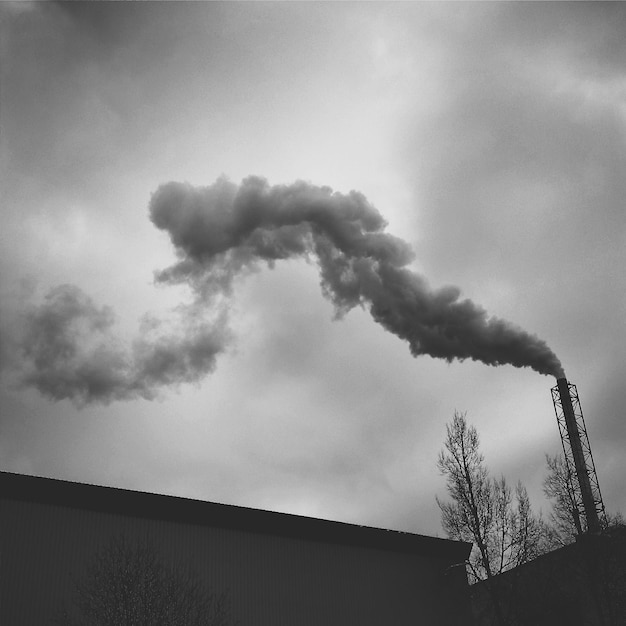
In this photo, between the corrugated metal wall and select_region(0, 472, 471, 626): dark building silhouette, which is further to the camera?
select_region(0, 472, 471, 626): dark building silhouette

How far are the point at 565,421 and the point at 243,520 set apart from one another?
2281 cm

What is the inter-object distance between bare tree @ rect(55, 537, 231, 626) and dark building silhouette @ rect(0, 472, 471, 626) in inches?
20.8

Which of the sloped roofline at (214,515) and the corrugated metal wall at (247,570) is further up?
the sloped roofline at (214,515)

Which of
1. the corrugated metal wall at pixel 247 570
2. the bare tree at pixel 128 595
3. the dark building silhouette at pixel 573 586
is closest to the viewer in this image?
the bare tree at pixel 128 595

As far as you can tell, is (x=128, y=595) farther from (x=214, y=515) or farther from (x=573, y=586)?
(x=573, y=586)

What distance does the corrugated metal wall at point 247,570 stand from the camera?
63.2 ft

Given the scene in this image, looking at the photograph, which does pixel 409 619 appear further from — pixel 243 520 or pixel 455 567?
pixel 243 520

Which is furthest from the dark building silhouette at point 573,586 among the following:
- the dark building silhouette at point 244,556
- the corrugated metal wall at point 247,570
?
the corrugated metal wall at point 247,570

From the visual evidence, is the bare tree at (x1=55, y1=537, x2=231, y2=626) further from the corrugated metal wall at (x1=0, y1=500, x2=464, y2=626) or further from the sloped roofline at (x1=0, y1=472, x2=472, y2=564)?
the sloped roofline at (x1=0, y1=472, x2=472, y2=564)

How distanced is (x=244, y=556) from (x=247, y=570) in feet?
1.62

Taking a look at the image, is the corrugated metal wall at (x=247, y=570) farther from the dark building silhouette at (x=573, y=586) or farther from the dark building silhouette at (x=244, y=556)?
the dark building silhouette at (x=573, y=586)

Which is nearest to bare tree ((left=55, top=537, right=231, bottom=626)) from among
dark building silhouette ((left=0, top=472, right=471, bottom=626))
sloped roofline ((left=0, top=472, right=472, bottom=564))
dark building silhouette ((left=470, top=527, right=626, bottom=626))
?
dark building silhouette ((left=0, top=472, right=471, bottom=626))

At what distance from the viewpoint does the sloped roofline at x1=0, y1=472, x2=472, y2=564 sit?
20484 mm

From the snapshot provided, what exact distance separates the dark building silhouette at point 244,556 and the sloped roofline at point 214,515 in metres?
0.03
